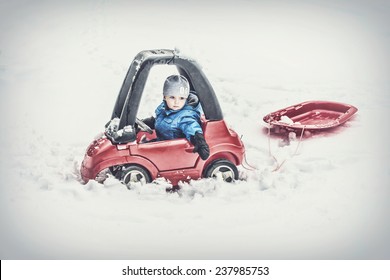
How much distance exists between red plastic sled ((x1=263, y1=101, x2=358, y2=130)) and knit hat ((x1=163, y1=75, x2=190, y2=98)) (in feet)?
1.01

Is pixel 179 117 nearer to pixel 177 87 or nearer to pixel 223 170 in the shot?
pixel 177 87

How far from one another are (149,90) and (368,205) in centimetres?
85

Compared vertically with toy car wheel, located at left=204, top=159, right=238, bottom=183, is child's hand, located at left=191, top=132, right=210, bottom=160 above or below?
above

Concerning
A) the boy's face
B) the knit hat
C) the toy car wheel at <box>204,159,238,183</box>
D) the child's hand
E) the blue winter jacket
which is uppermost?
the knit hat

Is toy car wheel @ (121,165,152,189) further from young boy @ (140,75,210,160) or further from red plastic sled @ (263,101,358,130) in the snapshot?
red plastic sled @ (263,101,358,130)

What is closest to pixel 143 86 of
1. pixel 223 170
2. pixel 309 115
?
pixel 223 170

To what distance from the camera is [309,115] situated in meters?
2.05

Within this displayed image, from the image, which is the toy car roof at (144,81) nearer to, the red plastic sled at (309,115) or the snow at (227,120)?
the snow at (227,120)

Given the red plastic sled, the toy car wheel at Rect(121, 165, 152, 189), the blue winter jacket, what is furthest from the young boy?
the red plastic sled

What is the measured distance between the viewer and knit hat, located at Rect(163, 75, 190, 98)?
6.38 feet

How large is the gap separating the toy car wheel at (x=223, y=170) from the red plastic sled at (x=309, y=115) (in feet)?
0.71

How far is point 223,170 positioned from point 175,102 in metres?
0.28

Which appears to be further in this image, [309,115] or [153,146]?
[309,115]

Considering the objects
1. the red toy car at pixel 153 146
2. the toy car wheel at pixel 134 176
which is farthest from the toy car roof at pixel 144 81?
the toy car wheel at pixel 134 176
